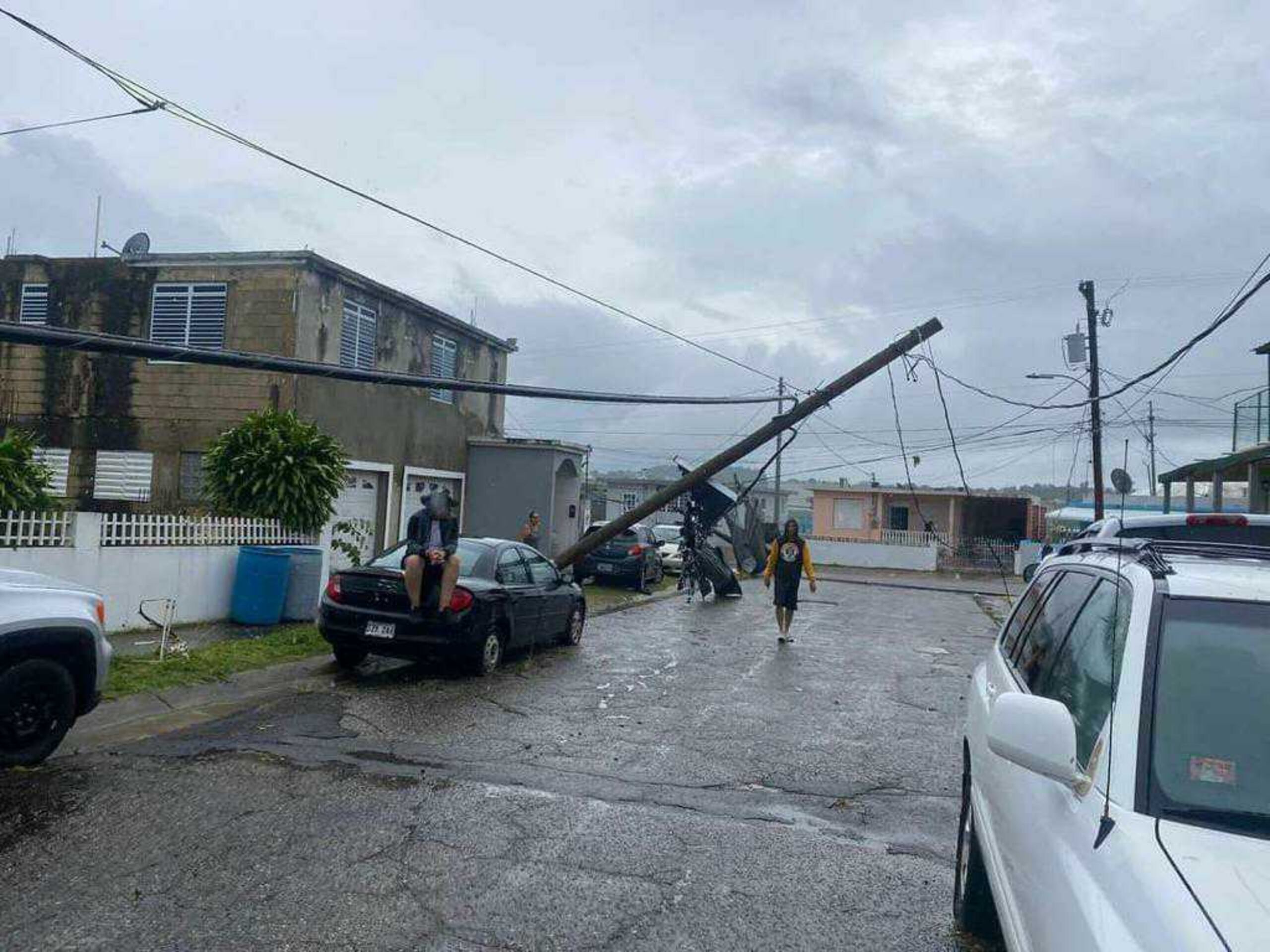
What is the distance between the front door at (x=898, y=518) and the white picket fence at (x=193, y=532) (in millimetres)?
40531

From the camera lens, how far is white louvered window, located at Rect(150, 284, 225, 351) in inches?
770

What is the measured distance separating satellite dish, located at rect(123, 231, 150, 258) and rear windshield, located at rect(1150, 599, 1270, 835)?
21066 mm

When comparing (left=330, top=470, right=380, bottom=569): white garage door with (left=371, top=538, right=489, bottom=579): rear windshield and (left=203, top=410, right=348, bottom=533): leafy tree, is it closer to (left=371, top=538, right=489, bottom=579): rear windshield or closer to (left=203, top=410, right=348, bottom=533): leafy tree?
(left=203, top=410, right=348, bottom=533): leafy tree

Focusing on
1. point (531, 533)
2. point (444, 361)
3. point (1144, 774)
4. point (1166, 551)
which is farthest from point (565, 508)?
point (1144, 774)

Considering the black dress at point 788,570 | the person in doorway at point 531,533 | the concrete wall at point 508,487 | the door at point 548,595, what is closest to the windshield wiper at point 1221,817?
the door at point 548,595

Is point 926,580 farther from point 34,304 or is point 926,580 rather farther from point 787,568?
point 34,304

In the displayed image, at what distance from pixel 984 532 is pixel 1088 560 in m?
49.9

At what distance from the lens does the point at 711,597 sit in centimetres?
2333

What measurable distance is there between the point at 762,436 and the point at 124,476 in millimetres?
11646

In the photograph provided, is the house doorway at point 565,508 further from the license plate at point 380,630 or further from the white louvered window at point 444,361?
the license plate at point 380,630

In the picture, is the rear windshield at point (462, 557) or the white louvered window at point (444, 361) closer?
the rear windshield at point (462, 557)

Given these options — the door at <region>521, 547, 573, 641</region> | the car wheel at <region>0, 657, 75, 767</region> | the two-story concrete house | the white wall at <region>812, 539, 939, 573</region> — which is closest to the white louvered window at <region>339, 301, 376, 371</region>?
the two-story concrete house

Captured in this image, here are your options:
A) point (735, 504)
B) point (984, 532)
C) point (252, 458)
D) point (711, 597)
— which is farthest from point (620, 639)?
point (984, 532)

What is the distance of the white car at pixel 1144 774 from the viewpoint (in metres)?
2.22
